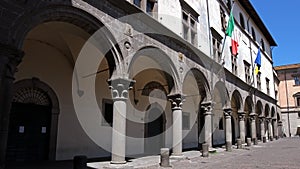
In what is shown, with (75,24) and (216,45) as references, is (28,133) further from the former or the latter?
(216,45)

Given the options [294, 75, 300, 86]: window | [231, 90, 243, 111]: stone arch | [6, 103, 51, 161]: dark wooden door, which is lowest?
[6, 103, 51, 161]: dark wooden door

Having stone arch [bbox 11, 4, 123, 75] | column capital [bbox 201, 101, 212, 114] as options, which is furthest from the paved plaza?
stone arch [bbox 11, 4, 123, 75]

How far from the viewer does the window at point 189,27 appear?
42.6ft

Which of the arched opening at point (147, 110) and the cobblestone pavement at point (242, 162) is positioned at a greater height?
the arched opening at point (147, 110)

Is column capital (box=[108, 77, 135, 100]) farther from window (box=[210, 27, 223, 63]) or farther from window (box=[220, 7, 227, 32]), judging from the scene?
window (box=[220, 7, 227, 32])

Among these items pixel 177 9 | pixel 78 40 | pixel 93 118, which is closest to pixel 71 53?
pixel 78 40

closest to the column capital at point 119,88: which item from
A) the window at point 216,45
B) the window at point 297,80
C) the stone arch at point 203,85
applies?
the stone arch at point 203,85

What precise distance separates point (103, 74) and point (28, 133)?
3.95 metres

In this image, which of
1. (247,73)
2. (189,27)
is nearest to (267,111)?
(247,73)

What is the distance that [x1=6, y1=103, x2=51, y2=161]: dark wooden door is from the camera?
8516mm

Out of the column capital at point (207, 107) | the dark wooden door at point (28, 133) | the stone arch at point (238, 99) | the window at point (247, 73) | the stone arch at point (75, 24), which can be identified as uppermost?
the window at point (247, 73)

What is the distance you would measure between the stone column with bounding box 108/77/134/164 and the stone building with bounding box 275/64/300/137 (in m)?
40.0

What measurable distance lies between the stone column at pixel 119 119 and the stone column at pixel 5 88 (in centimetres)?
324

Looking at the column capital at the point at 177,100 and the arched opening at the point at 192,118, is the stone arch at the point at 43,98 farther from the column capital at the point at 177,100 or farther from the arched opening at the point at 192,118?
the arched opening at the point at 192,118
